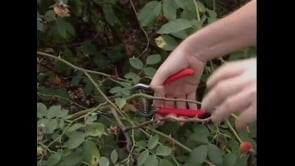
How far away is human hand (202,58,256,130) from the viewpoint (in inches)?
33.1

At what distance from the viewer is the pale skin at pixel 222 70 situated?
33.3 inches

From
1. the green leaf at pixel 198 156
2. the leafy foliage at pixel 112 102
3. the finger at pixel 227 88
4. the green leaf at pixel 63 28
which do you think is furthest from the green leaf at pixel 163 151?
the finger at pixel 227 88

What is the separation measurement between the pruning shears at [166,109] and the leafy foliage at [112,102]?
3 centimetres

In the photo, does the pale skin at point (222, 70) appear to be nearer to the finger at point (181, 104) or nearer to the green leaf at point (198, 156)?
the finger at point (181, 104)

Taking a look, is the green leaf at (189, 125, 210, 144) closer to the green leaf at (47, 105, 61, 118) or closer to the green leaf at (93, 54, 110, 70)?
the green leaf at (47, 105, 61, 118)

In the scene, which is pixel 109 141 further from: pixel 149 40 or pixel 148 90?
pixel 149 40

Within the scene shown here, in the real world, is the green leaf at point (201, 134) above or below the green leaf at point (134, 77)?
below

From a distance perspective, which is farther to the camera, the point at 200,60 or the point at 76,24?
the point at 76,24

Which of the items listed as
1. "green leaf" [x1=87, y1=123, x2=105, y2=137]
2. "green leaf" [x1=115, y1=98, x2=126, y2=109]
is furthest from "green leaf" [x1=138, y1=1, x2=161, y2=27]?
"green leaf" [x1=87, y1=123, x2=105, y2=137]

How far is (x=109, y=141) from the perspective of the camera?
5.77 feet

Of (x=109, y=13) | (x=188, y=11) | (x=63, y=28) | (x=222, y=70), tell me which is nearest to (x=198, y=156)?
(x=188, y=11)

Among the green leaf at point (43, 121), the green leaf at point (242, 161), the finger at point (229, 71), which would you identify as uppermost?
the finger at point (229, 71)
